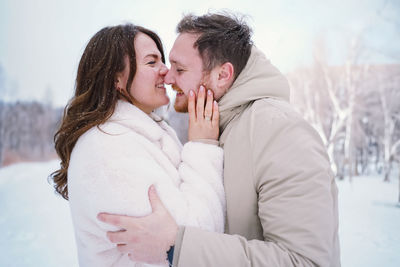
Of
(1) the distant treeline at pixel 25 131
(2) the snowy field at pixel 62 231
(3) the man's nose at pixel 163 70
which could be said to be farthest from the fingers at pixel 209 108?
(1) the distant treeline at pixel 25 131

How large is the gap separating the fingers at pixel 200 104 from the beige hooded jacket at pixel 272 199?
19 centimetres

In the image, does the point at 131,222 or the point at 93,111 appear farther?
the point at 93,111

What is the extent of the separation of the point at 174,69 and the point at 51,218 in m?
5.64

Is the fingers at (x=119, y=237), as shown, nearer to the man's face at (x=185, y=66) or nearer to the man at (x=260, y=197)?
the man at (x=260, y=197)

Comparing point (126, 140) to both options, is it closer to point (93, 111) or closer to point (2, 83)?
point (93, 111)

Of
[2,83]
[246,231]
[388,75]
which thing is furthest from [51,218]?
[388,75]

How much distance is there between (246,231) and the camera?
117 cm

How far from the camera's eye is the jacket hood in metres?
1.29

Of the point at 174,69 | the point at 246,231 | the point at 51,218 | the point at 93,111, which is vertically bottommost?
the point at 51,218

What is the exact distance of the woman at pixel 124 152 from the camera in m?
1.08

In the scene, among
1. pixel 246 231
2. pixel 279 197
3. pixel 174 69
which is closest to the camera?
pixel 279 197

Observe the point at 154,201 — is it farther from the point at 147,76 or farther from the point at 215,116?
the point at 147,76

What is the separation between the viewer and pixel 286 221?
3.20 ft

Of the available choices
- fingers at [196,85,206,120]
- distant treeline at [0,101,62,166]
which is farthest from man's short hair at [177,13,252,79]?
distant treeline at [0,101,62,166]
